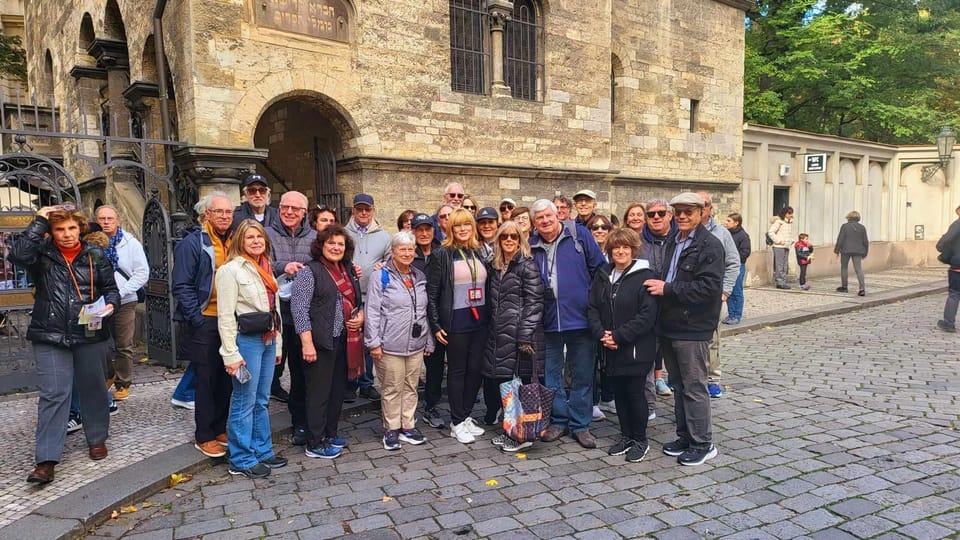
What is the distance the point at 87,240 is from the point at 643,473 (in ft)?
14.6

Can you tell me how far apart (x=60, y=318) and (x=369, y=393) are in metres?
2.88

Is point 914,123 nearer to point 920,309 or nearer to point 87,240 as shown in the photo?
point 920,309

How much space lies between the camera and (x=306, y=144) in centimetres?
1199

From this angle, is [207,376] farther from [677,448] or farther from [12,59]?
[12,59]

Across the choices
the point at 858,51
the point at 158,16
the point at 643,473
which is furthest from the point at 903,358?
the point at 858,51

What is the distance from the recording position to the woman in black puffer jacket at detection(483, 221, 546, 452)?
5141mm

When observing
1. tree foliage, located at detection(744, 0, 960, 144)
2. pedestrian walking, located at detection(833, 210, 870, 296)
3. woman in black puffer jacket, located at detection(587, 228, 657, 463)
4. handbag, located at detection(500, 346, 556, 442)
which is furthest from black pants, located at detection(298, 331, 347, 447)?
tree foliage, located at detection(744, 0, 960, 144)

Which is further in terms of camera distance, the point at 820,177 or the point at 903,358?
the point at 820,177

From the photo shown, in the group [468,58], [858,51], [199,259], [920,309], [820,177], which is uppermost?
[858,51]

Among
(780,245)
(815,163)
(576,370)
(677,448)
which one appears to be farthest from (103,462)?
(815,163)

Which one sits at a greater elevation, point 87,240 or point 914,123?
point 914,123

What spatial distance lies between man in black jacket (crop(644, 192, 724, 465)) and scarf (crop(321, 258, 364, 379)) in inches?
88.9

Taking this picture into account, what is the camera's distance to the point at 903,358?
824cm

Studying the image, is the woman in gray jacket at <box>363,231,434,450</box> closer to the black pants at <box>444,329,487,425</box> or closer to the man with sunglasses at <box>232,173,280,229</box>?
the black pants at <box>444,329,487,425</box>
